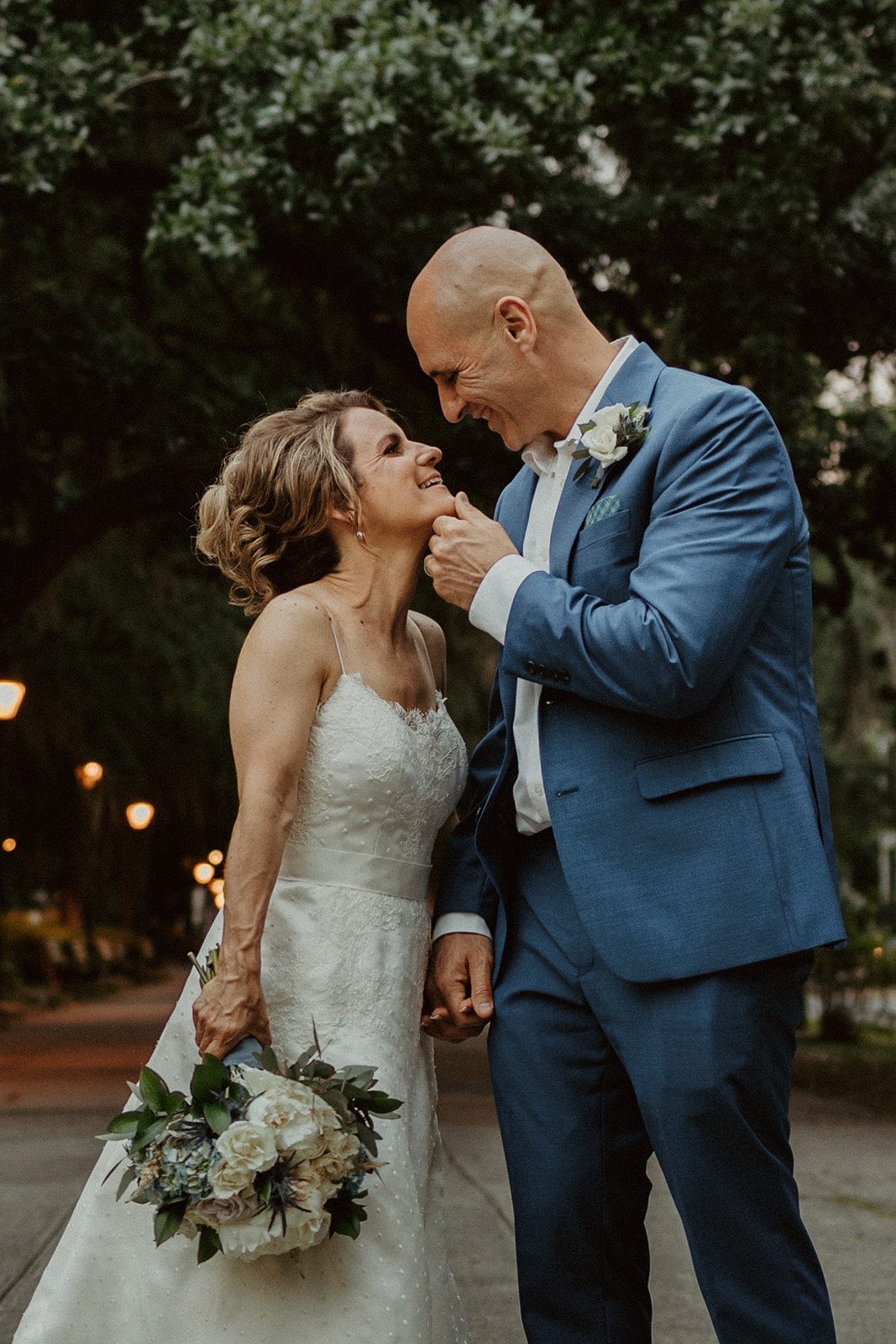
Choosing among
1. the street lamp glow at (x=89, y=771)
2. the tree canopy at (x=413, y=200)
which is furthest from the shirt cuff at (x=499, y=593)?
the street lamp glow at (x=89, y=771)

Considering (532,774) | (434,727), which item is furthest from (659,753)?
(434,727)

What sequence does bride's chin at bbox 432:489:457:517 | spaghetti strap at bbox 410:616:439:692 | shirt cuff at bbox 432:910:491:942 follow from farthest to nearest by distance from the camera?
spaghetti strap at bbox 410:616:439:692, bride's chin at bbox 432:489:457:517, shirt cuff at bbox 432:910:491:942

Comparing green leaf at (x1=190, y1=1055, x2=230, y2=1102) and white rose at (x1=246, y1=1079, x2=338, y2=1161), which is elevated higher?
green leaf at (x1=190, y1=1055, x2=230, y2=1102)

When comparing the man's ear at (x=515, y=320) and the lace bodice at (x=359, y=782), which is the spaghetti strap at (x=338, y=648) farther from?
the man's ear at (x=515, y=320)

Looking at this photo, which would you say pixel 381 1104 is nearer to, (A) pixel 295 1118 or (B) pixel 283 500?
(A) pixel 295 1118

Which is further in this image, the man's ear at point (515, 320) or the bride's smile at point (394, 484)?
the bride's smile at point (394, 484)

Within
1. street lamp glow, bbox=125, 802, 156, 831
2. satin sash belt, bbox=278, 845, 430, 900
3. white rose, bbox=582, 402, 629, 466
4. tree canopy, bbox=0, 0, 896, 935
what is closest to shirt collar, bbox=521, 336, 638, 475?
white rose, bbox=582, 402, 629, 466

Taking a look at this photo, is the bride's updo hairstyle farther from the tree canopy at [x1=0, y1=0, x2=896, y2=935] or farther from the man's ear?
the tree canopy at [x1=0, y1=0, x2=896, y2=935]

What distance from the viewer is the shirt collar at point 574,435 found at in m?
2.69

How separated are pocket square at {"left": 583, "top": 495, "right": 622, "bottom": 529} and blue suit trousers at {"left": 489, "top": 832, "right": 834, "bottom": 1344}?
617 millimetres

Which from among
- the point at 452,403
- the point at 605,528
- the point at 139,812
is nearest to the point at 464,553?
the point at 605,528

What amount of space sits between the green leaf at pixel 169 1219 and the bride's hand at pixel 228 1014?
26 cm

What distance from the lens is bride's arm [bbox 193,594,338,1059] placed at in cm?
261

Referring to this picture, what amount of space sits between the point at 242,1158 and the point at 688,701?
1.04 m
